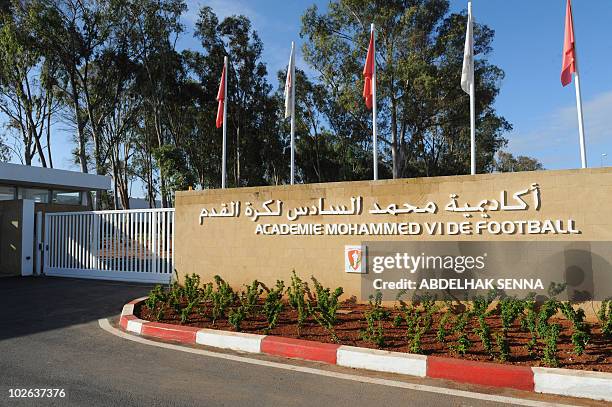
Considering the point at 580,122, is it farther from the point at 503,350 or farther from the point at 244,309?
the point at 244,309

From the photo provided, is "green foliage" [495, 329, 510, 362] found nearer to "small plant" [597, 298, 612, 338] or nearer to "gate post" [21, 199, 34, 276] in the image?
"small plant" [597, 298, 612, 338]

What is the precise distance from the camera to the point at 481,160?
35.7 m

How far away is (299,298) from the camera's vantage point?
7332 mm

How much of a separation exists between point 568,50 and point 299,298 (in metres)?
6.77

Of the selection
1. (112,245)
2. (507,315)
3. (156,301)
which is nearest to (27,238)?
(112,245)

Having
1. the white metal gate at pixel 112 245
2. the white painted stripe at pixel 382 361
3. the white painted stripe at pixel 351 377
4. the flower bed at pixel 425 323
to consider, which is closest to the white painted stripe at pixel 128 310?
the flower bed at pixel 425 323

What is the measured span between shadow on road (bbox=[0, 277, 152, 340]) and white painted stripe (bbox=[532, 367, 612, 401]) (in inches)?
268

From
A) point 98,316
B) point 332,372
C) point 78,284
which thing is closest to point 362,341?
point 332,372

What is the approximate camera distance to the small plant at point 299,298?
6.75m

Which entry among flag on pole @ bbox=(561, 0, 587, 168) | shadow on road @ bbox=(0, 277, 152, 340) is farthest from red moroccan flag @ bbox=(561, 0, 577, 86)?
shadow on road @ bbox=(0, 277, 152, 340)

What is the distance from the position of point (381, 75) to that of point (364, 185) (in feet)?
62.3

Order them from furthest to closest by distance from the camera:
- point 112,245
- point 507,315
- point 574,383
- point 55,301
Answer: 1. point 112,245
2. point 55,301
3. point 507,315
4. point 574,383

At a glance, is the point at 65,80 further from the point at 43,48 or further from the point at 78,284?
the point at 78,284

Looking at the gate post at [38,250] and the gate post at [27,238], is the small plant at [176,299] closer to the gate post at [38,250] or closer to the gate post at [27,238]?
the gate post at [38,250]
